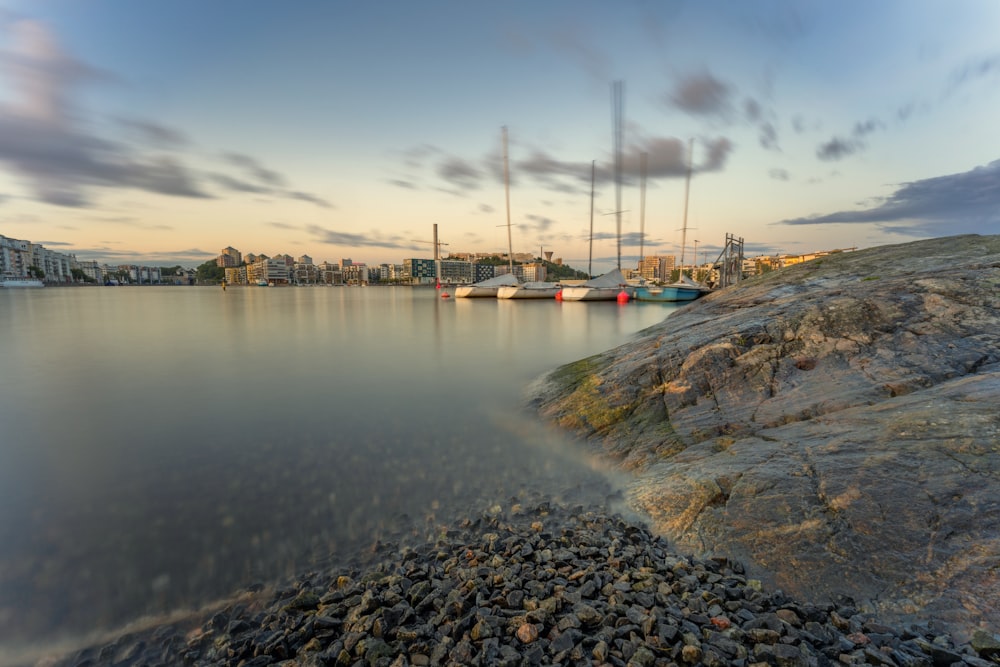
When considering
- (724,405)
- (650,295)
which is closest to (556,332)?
(724,405)

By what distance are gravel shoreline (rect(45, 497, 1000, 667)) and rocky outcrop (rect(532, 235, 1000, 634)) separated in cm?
52

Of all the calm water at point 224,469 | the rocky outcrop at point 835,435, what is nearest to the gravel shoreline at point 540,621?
the rocky outcrop at point 835,435

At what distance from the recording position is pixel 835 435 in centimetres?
586

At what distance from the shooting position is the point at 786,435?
21.1 ft

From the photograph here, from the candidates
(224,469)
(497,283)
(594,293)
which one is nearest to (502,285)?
(497,283)

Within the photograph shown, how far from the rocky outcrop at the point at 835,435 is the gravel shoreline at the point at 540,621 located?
0.52 m

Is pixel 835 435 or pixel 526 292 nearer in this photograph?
pixel 835 435

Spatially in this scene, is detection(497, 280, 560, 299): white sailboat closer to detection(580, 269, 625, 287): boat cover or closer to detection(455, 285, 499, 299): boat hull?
detection(455, 285, 499, 299): boat hull

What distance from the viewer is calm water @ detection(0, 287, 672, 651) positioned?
5.37 meters

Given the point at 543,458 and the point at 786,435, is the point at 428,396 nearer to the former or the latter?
the point at 543,458

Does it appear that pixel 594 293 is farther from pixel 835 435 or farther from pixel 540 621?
pixel 540 621

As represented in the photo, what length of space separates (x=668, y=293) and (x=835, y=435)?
6665 cm

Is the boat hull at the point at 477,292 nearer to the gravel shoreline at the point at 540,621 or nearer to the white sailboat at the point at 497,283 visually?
the white sailboat at the point at 497,283

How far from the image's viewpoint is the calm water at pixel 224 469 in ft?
17.6
